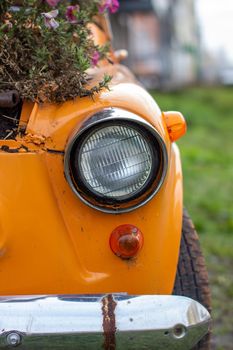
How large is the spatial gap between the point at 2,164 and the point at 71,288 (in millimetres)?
451

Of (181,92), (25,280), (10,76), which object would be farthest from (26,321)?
(181,92)

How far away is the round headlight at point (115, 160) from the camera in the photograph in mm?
1998

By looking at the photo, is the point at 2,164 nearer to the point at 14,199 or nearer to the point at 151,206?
the point at 14,199

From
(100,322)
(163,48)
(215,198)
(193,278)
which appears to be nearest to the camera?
(100,322)

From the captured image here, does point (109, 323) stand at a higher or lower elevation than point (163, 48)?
higher

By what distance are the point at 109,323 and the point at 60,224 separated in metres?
0.41

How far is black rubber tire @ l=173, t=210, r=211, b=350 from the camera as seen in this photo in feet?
8.13

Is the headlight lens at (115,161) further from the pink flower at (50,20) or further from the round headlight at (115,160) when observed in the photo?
the pink flower at (50,20)

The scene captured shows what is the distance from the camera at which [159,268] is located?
85.2 inches

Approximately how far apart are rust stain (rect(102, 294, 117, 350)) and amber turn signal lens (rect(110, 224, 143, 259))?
29 centimetres

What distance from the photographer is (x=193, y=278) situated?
249cm

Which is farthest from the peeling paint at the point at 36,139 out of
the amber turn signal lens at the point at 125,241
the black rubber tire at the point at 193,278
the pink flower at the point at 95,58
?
the black rubber tire at the point at 193,278

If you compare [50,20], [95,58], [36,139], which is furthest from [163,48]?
[36,139]

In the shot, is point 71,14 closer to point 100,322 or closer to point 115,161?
point 115,161
